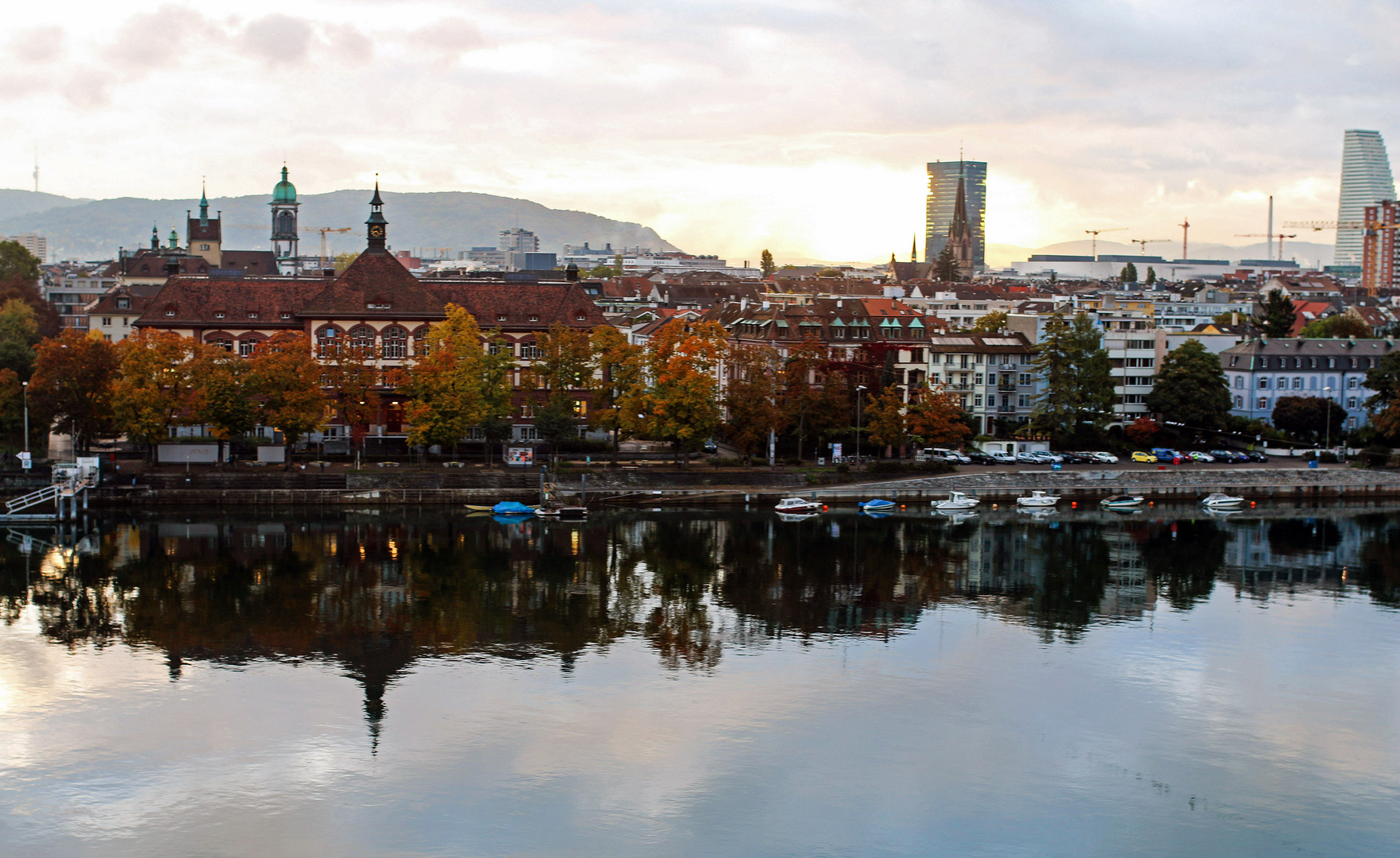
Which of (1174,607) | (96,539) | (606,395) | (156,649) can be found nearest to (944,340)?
(606,395)

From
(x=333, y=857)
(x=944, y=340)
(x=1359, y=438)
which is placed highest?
(x=944, y=340)

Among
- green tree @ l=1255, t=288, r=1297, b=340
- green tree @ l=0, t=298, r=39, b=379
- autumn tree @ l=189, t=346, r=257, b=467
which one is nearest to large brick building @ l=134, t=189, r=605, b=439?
autumn tree @ l=189, t=346, r=257, b=467

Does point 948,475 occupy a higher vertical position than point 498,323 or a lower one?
lower

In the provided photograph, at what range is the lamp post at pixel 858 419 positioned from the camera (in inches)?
3290

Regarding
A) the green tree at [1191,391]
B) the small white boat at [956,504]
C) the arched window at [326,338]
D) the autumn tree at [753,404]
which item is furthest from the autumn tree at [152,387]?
the green tree at [1191,391]

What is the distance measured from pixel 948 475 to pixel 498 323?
29.7 meters

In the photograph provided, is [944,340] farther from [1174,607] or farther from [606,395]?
[1174,607]

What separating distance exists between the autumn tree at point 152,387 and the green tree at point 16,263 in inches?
2888

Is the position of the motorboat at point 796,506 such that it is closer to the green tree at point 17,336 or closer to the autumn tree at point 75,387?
the autumn tree at point 75,387

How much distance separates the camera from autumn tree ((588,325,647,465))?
79.6 m

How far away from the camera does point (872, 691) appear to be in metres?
41.0

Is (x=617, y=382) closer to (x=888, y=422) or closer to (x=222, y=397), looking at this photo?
(x=888, y=422)

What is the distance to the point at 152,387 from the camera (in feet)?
247

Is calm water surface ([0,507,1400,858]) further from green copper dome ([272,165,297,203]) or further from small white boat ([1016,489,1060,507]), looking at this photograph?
green copper dome ([272,165,297,203])
